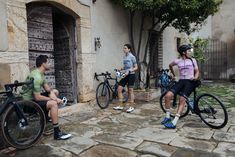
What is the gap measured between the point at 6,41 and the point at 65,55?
2.21 metres

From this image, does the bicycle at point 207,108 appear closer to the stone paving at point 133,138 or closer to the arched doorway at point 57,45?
the stone paving at point 133,138

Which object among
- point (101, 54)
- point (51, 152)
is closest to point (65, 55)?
point (101, 54)

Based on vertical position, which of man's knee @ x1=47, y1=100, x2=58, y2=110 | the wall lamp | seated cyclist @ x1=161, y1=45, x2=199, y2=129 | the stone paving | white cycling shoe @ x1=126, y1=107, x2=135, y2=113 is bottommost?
the stone paving

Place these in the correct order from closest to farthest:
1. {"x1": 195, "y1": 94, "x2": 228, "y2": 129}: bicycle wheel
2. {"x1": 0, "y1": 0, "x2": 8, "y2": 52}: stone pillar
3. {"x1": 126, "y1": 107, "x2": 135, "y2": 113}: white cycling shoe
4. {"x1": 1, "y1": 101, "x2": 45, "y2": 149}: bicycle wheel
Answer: {"x1": 1, "y1": 101, "x2": 45, "y2": 149}: bicycle wheel → {"x1": 0, "y1": 0, "x2": 8, "y2": 52}: stone pillar → {"x1": 195, "y1": 94, "x2": 228, "y2": 129}: bicycle wheel → {"x1": 126, "y1": 107, "x2": 135, "y2": 113}: white cycling shoe

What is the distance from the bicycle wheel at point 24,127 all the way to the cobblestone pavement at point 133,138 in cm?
15

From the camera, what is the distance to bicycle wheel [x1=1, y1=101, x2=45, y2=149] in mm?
3850

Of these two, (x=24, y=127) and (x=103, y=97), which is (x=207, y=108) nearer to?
(x=103, y=97)

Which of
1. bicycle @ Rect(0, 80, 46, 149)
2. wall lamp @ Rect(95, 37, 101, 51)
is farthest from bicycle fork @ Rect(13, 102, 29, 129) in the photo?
wall lamp @ Rect(95, 37, 101, 51)

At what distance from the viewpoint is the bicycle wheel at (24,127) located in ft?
12.6

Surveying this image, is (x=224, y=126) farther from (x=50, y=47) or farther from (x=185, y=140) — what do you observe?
(x=50, y=47)

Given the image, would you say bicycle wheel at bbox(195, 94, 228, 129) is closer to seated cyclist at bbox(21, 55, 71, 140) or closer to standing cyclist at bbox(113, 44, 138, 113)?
standing cyclist at bbox(113, 44, 138, 113)

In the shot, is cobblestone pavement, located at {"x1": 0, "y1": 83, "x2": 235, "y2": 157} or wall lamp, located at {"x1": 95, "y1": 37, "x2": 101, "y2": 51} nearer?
cobblestone pavement, located at {"x1": 0, "y1": 83, "x2": 235, "y2": 157}

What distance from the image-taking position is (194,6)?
788cm

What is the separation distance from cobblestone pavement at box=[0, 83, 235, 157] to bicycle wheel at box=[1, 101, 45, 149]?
146 mm
